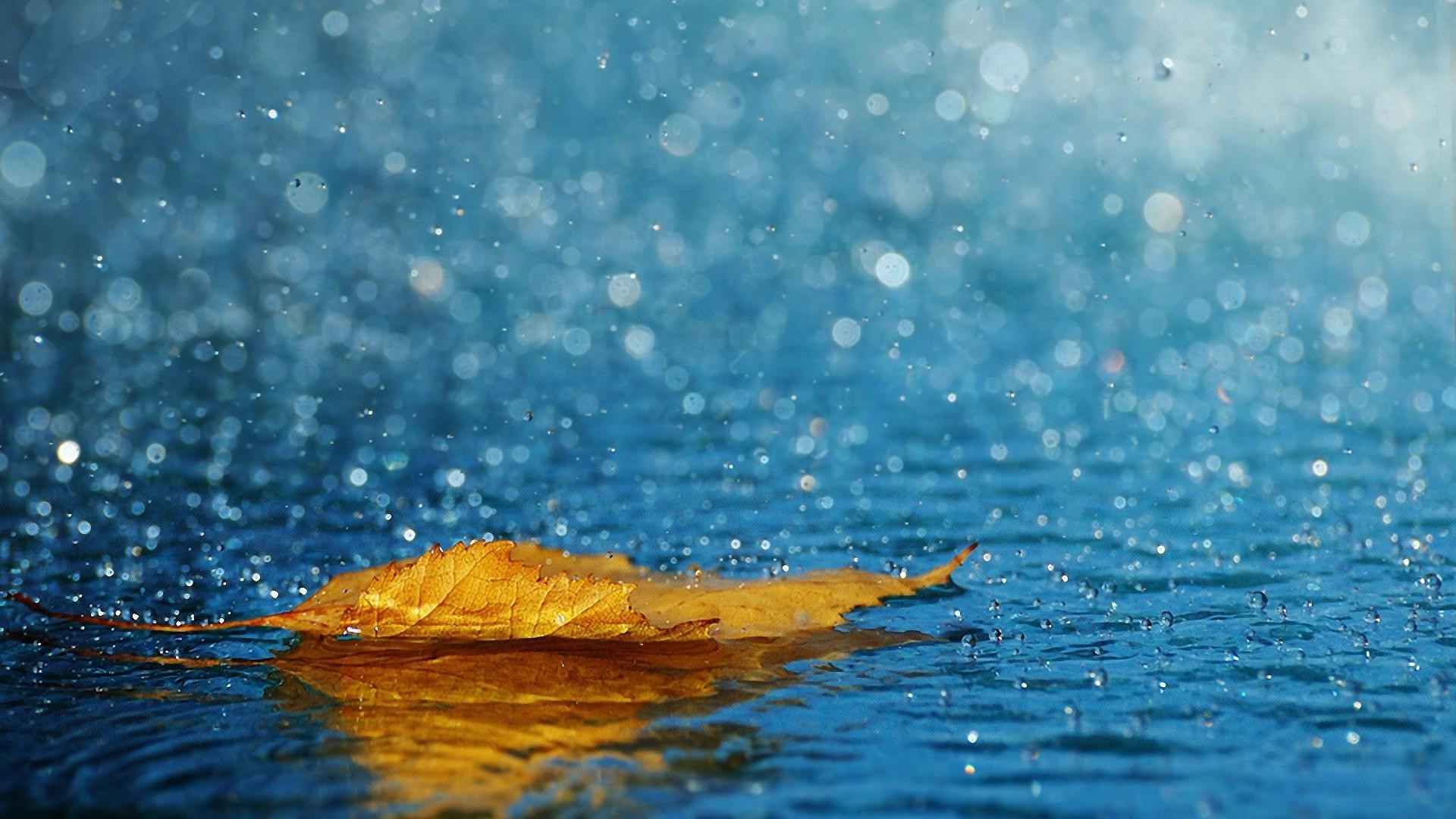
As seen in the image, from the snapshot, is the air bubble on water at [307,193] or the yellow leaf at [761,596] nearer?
the yellow leaf at [761,596]

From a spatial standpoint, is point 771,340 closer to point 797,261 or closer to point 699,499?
point 797,261

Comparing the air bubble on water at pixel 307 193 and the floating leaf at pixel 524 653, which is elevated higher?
the air bubble on water at pixel 307 193

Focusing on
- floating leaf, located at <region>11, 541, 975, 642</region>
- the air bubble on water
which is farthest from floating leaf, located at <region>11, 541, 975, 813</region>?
the air bubble on water

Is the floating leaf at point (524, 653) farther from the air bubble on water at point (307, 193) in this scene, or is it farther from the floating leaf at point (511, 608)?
the air bubble on water at point (307, 193)

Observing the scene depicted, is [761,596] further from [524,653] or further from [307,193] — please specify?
[307,193]

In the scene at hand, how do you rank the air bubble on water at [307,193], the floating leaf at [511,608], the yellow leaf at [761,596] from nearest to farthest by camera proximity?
1. the floating leaf at [511,608]
2. the yellow leaf at [761,596]
3. the air bubble on water at [307,193]

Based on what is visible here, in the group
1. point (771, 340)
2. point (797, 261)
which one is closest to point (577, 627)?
point (771, 340)

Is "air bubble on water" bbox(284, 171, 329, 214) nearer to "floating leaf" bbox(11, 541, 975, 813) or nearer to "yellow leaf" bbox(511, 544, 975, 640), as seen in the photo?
"yellow leaf" bbox(511, 544, 975, 640)

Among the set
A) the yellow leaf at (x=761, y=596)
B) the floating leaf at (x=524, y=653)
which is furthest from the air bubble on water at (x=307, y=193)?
the floating leaf at (x=524, y=653)

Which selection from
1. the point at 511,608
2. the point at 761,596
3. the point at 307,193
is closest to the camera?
the point at 511,608

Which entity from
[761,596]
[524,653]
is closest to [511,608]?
[524,653]
